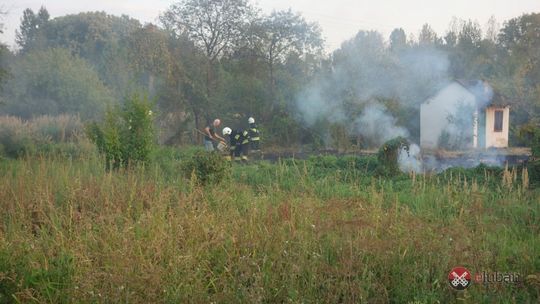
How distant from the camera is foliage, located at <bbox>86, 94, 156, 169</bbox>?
986cm

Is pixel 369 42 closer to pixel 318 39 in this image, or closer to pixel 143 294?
pixel 318 39

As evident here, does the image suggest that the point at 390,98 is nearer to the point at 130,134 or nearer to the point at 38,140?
the point at 38,140

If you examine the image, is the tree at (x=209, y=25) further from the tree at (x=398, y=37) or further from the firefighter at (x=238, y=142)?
the tree at (x=398, y=37)

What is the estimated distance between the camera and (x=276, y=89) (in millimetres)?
23094

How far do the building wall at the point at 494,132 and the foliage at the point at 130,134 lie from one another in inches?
748

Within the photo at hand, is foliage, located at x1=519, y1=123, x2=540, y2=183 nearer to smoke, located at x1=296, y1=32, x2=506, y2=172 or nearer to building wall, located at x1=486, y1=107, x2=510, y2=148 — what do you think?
smoke, located at x1=296, y1=32, x2=506, y2=172

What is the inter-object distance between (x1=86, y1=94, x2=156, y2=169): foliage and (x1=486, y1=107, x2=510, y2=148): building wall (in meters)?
19.0

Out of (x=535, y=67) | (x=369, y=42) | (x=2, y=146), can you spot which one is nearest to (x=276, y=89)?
(x=369, y=42)

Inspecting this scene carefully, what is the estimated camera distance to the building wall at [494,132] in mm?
23969

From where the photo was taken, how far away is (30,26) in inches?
2338

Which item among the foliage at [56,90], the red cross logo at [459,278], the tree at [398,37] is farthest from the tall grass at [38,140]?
the tree at [398,37]

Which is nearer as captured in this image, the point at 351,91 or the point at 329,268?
the point at 329,268

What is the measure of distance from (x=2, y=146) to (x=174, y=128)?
29.1ft

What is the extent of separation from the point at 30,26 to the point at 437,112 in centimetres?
5340
